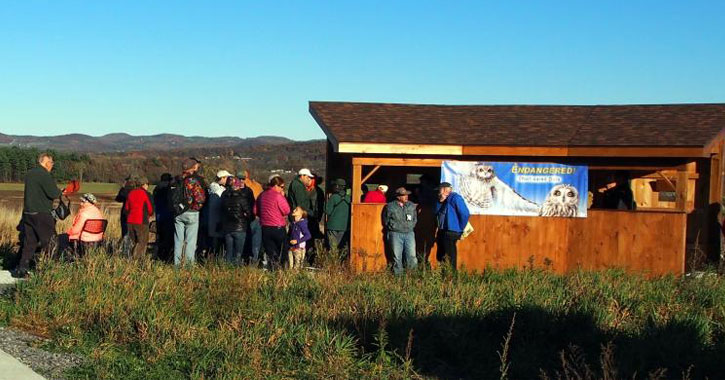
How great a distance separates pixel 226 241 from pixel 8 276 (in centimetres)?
308

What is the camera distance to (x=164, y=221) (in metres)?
13.6

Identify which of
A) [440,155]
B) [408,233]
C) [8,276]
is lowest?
[8,276]

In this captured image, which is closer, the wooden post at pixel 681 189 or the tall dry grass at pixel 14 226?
the wooden post at pixel 681 189

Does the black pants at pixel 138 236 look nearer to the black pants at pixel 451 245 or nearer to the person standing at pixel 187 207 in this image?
the person standing at pixel 187 207

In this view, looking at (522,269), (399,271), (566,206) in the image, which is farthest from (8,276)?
(566,206)

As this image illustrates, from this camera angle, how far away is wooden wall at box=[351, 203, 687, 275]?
42.3 feet

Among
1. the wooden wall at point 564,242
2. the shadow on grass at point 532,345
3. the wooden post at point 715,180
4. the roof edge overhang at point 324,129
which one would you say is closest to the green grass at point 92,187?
the roof edge overhang at point 324,129

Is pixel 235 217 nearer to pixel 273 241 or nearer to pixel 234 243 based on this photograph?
pixel 234 243

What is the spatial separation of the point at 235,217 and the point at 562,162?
17.3 feet

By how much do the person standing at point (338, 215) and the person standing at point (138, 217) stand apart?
2772 mm

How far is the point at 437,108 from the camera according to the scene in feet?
53.3

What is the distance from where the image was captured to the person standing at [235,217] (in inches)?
489

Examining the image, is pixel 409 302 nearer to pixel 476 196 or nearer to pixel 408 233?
pixel 408 233

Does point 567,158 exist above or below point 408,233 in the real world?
above
